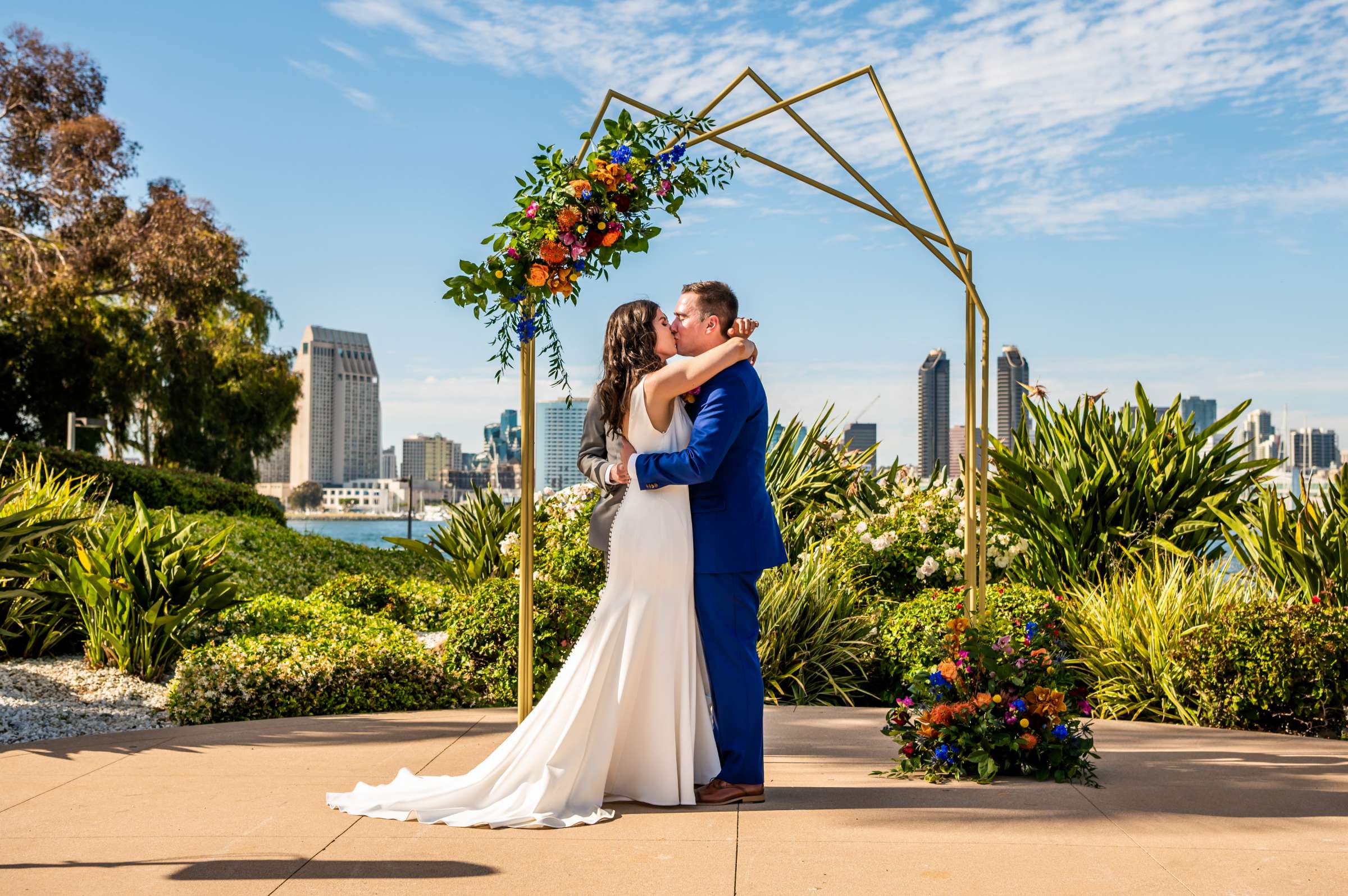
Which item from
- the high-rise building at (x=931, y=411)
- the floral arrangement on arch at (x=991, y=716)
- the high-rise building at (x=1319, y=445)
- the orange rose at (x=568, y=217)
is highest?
the high-rise building at (x=1319, y=445)

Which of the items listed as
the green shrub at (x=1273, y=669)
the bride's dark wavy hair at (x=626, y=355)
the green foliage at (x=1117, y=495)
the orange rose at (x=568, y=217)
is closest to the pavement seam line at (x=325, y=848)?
the bride's dark wavy hair at (x=626, y=355)

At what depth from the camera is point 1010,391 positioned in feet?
81.3

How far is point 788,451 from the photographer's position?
30.7ft

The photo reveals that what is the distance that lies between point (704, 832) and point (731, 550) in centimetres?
99

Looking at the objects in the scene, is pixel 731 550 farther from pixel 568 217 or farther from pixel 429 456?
pixel 429 456

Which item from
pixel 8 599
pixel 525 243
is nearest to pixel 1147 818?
pixel 525 243

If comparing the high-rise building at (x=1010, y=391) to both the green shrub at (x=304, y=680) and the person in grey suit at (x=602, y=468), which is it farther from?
the person in grey suit at (x=602, y=468)

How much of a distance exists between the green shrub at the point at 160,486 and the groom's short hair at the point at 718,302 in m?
11.6

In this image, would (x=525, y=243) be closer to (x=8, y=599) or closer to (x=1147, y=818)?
(x=1147, y=818)

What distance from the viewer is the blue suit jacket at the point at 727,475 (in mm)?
3832

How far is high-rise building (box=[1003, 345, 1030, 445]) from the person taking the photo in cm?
918

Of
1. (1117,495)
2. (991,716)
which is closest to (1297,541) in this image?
(1117,495)

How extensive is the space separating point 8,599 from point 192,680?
2.17 m

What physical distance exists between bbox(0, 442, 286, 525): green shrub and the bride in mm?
11303
